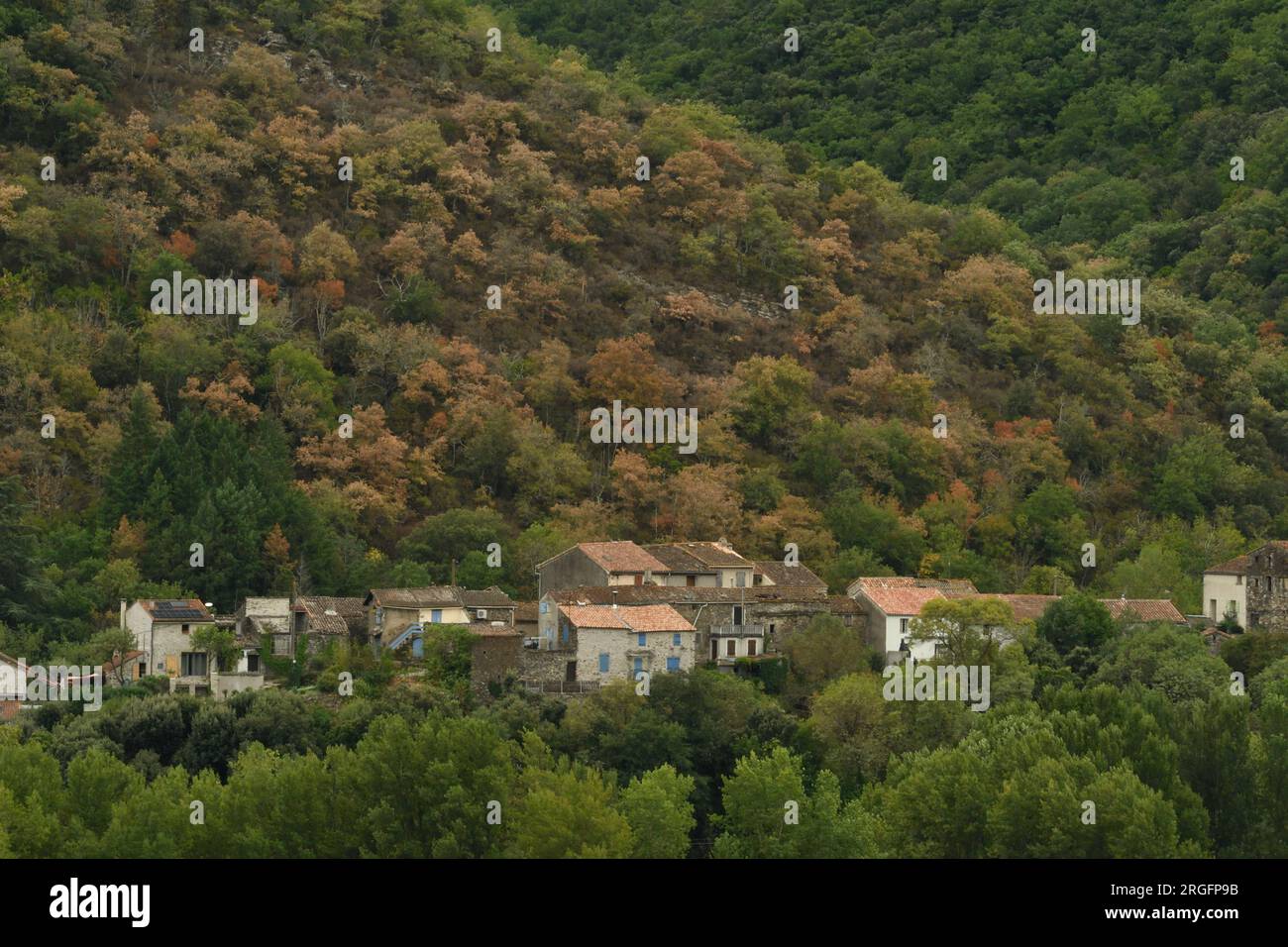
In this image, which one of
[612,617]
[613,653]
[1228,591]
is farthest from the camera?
[1228,591]

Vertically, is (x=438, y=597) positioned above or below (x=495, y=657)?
above

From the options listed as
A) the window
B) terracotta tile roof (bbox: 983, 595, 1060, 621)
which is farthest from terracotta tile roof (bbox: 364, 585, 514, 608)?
terracotta tile roof (bbox: 983, 595, 1060, 621)

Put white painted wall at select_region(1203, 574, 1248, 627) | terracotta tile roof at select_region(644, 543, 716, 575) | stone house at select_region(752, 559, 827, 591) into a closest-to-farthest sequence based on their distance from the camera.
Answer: terracotta tile roof at select_region(644, 543, 716, 575)
stone house at select_region(752, 559, 827, 591)
white painted wall at select_region(1203, 574, 1248, 627)

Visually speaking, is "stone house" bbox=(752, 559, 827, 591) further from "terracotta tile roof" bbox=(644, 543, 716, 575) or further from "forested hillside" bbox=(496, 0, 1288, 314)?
"forested hillside" bbox=(496, 0, 1288, 314)

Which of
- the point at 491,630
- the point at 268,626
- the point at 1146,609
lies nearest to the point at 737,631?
the point at 491,630

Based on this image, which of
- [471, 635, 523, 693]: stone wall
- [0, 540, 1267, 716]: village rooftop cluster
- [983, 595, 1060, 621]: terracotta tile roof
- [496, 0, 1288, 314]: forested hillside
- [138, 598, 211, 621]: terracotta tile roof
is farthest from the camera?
[496, 0, 1288, 314]: forested hillside

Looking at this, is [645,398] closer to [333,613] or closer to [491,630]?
[333,613]

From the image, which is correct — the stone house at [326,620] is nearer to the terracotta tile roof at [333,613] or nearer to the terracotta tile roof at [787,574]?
the terracotta tile roof at [333,613]
